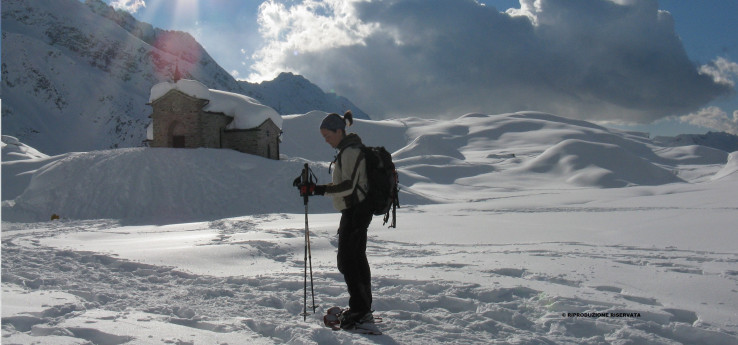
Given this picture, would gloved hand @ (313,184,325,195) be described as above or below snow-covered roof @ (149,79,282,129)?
below

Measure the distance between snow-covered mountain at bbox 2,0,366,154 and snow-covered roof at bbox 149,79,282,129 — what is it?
8305 centimetres

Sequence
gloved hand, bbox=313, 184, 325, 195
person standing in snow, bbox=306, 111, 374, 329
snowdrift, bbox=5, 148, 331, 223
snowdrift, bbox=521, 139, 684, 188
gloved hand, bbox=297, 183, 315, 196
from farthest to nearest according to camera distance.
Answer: snowdrift, bbox=521, 139, 684, 188
snowdrift, bbox=5, 148, 331, 223
gloved hand, bbox=297, 183, 315, 196
gloved hand, bbox=313, 184, 325, 195
person standing in snow, bbox=306, 111, 374, 329

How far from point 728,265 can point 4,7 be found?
619 ft

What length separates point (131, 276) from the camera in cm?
592

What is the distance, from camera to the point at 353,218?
433cm

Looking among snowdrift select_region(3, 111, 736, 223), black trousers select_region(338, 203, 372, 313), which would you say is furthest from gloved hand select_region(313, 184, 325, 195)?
snowdrift select_region(3, 111, 736, 223)

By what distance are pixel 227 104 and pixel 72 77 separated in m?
127

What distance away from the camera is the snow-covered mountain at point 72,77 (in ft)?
343

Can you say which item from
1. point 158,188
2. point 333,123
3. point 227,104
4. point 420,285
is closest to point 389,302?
point 420,285

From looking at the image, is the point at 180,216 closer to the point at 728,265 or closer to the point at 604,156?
the point at 728,265

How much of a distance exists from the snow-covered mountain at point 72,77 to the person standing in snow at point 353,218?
108378 millimetres

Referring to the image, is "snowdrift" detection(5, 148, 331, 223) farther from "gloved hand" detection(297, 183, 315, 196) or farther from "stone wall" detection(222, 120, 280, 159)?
"gloved hand" detection(297, 183, 315, 196)

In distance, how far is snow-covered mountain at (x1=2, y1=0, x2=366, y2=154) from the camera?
104500mm

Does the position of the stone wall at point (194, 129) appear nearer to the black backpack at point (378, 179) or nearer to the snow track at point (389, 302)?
the snow track at point (389, 302)
